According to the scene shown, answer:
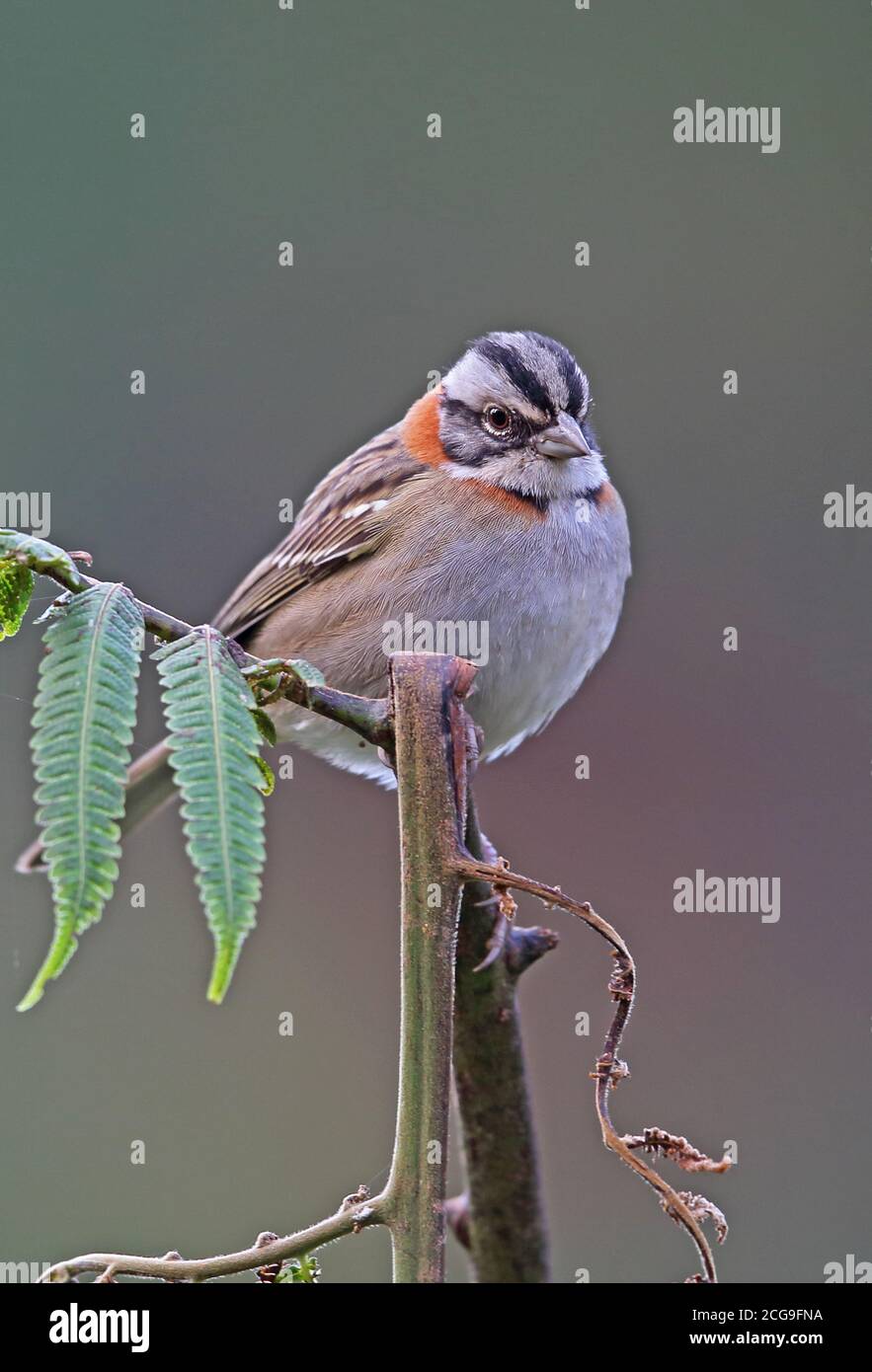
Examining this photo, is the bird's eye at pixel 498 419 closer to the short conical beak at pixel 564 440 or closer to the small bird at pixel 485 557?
the small bird at pixel 485 557

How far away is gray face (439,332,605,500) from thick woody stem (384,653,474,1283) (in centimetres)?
274

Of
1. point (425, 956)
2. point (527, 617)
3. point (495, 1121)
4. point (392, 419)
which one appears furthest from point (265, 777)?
point (392, 419)

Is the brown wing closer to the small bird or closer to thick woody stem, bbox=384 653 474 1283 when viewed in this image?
the small bird

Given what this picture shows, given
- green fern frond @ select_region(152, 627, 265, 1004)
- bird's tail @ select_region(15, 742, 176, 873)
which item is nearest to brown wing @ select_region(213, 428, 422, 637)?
bird's tail @ select_region(15, 742, 176, 873)

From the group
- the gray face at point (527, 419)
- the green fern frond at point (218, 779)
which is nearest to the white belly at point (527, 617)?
the gray face at point (527, 419)

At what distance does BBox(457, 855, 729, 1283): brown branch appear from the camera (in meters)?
1.24

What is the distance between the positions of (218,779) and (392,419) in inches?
179

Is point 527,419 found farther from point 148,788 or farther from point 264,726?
point 264,726

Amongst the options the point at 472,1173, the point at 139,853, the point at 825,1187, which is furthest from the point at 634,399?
the point at 472,1173

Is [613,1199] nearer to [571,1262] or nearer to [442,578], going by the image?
[571,1262]

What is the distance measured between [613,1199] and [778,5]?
5.66m

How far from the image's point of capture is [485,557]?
12.8ft

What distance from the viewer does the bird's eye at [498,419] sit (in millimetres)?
4082

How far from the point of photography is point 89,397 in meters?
6.40
